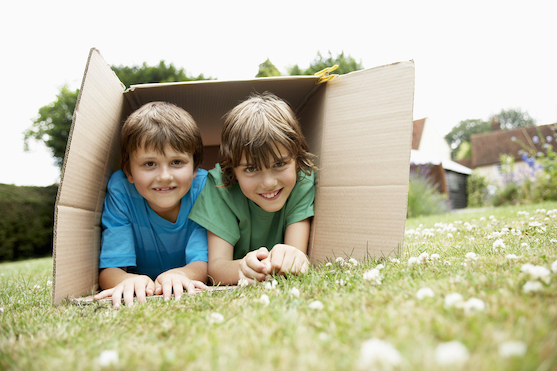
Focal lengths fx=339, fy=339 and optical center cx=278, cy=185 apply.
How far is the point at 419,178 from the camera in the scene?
8.07 m

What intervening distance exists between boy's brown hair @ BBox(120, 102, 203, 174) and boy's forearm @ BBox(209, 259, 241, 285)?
679 mm

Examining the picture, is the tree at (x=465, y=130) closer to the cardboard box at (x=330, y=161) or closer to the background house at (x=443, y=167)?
the background house at (x=443, y=167)

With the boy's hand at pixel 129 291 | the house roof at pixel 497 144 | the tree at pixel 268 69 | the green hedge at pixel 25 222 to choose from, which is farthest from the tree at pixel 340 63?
the house roof at pixel 497 144

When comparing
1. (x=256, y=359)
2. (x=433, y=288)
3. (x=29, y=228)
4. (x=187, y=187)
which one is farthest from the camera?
(x=29, y=228)

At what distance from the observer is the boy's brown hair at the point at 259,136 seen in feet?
5.68

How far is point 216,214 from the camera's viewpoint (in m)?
1.98

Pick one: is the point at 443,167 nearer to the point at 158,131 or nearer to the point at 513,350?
the point at 158,131

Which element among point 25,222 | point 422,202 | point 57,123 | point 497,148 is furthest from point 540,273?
point 497,148

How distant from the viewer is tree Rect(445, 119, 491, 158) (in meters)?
41.3

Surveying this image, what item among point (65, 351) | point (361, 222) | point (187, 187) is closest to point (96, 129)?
point (187, 187)

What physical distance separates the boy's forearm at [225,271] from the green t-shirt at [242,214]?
16cm

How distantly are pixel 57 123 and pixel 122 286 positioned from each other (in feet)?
41.1

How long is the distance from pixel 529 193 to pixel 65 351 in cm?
1009

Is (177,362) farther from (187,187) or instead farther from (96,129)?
(96,129)
